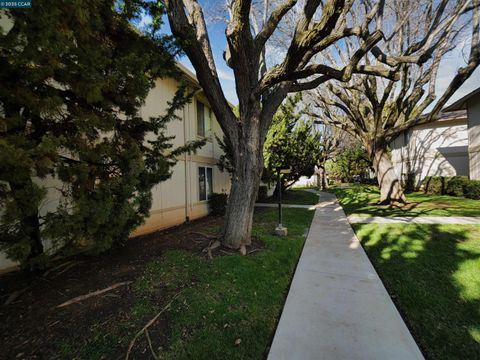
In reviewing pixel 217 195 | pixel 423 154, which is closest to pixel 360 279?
pixel 217 195

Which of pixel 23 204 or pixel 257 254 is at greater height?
pixel 23 204

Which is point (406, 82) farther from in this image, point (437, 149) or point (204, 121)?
point (437, 149)

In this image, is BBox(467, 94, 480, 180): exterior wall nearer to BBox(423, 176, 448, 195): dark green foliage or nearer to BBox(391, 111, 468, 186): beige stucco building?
BBox(423, 176, 448, 195): dark green foliage

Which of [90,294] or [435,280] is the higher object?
[90,294]

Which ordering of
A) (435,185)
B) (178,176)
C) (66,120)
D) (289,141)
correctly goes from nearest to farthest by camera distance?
(66,120) < (178,176) < (289,141) < (435,185)

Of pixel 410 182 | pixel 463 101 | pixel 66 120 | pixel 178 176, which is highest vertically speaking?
pixel 463 101

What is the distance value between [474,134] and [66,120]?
19338 millimetres

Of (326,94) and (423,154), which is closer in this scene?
(326,94)

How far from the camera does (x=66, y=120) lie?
10.0 feet

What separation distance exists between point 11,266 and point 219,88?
16.9ft

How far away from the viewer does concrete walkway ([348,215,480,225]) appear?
7.50 metres

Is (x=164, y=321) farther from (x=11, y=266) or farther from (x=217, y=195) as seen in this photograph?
(x=217, y=195)

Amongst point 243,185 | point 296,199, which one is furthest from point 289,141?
point 243,185

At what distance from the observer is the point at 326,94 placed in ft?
46.6
